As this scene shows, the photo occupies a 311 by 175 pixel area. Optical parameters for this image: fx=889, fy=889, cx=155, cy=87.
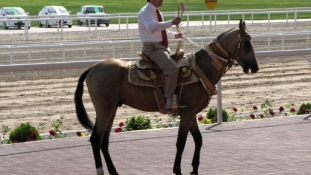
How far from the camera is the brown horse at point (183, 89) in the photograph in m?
8.97

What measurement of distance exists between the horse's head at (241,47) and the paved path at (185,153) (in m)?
1.14

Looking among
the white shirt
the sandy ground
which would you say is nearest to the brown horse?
the white shirt

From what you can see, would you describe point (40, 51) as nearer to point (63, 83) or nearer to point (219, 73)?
point (63, 83)

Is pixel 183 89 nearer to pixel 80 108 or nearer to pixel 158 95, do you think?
pixel 158 95

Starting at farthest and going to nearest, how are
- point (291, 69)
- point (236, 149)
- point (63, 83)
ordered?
point (291, 69)
point (63, 83)
point (236, 149)

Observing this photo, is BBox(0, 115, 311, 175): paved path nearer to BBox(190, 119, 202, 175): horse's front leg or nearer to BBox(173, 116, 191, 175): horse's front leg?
BBox(190, 119, 202, 175): horse's front leg

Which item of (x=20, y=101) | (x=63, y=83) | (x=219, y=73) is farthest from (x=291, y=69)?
(x=219, y=73)

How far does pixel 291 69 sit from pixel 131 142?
1206 cm

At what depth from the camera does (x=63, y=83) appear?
19.0m

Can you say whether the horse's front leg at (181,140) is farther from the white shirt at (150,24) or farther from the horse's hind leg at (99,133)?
the white shirt at (150,24)

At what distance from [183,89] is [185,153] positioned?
162 cm

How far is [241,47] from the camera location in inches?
354

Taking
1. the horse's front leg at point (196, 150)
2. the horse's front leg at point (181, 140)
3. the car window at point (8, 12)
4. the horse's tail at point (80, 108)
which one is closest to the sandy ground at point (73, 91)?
the horse's tail at point (80, 108)

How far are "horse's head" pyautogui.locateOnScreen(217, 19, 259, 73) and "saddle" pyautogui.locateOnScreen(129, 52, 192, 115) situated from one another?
451 mm
